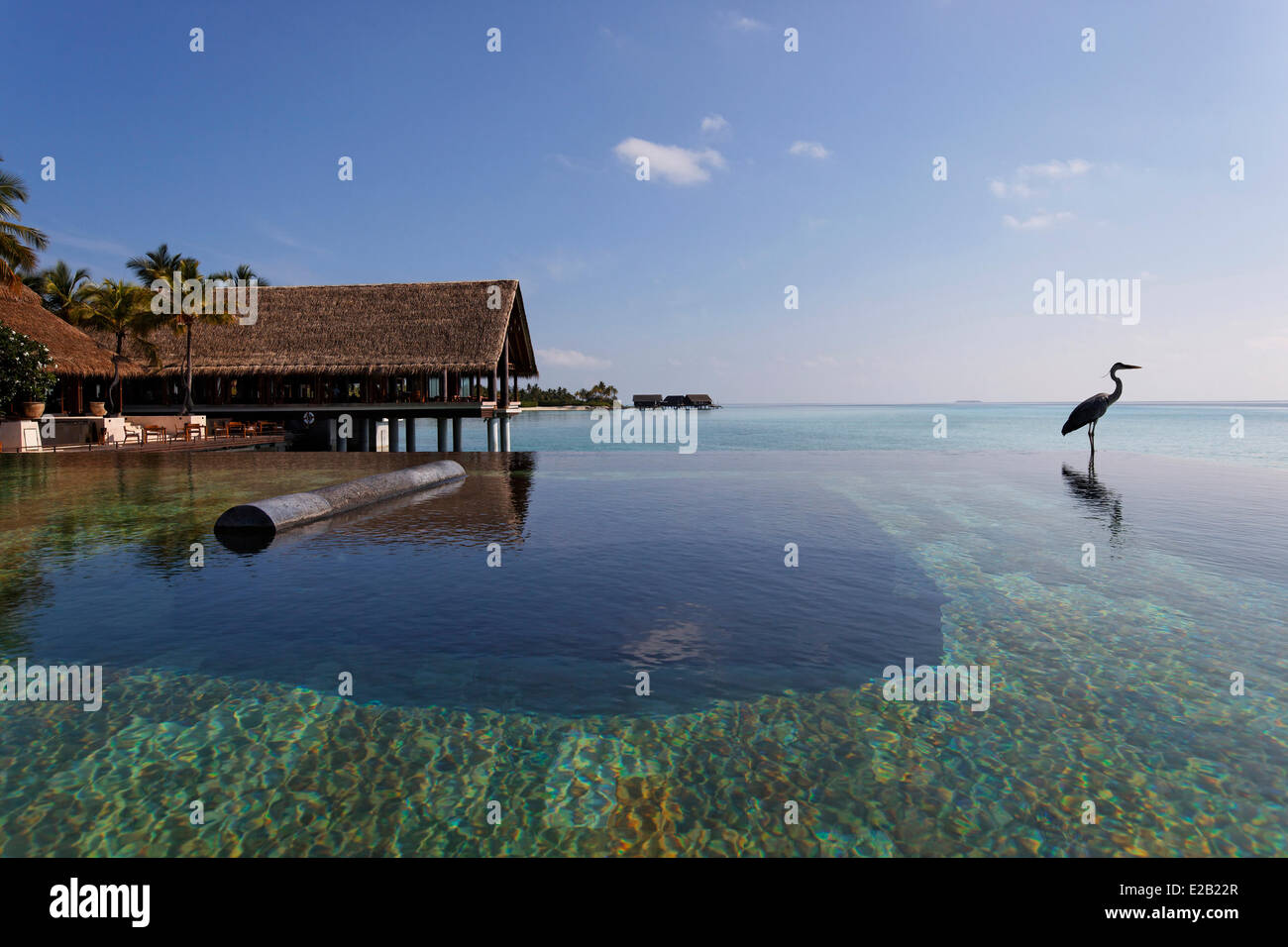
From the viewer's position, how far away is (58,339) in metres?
28.2

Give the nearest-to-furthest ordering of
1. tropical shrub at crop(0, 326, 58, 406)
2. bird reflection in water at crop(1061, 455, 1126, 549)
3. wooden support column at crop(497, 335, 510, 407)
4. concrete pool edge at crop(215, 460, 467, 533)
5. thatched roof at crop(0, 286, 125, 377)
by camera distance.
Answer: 1. concrete pool edge at crop(215, 460, 467, 533)
2. bird reflection in water at crop(1061, 455, 1126, 549)
3. tropical shrub at crop(0, 326, 58, 406)
4. thatched roof at crop(0, 286, 125, 377)
5. wooden support column at crop(497, 335, 510, 407)

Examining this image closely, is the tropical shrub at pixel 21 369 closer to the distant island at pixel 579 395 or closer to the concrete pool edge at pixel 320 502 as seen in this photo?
the concrete pool edge at pixel 320 502

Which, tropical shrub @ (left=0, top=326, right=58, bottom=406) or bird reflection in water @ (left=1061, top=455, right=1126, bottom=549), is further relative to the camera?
tropical shrub @ (left=0, top=326, right=58, bottom=406)

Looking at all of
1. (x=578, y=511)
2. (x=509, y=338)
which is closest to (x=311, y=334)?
(x=509, y=338)

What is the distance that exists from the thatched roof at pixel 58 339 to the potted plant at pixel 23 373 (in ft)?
9.38

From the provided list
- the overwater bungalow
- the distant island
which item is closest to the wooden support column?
the overwater bungalow

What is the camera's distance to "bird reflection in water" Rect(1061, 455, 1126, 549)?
9703 millimetres

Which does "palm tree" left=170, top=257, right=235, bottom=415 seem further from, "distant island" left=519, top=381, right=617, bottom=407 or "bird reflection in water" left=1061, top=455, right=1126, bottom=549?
"distant island" left=519, top=381, right=617, bottom=407

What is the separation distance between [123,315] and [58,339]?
2.90 meters

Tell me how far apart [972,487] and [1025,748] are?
1244 centimetres

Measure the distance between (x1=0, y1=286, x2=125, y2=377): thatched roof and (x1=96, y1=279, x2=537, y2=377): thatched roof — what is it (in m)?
2.40

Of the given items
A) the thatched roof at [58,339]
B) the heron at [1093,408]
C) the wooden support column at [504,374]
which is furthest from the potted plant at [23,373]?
the heron at [1093,408]

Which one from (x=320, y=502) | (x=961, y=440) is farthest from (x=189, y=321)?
(x=961, y=440)

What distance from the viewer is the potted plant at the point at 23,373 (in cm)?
2141
